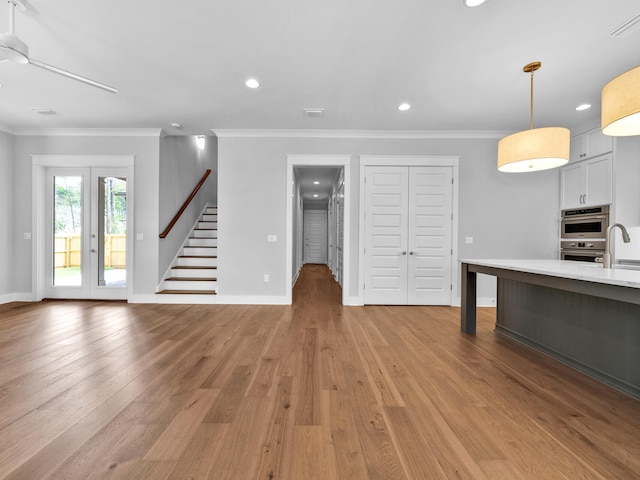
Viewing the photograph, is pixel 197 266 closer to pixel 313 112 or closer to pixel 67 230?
→ pixel 67 230

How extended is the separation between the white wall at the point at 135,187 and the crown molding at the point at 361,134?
131 centimetres

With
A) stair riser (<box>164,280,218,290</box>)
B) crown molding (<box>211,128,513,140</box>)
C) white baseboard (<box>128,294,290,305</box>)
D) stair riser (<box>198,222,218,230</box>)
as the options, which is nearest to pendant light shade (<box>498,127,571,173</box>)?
crown molding (<box>211,128,513,140</box>)

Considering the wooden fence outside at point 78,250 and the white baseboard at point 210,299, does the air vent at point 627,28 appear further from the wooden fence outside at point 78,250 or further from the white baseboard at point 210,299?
the wooden fence outside at point 78,250

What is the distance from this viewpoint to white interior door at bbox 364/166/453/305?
468 cm

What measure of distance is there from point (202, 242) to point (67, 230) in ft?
7.02

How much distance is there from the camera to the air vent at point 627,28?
2258 millimetres

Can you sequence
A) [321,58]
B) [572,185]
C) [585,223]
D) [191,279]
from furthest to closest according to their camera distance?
[191,279] → [572,185] → [585,223] → [321,58]

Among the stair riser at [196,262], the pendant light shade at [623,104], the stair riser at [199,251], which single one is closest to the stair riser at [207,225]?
the stair riser at [199,251]

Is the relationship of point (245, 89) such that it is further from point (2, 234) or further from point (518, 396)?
point (2, 234)

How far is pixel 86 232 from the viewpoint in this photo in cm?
482

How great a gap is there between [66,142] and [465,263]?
6297 millimetres

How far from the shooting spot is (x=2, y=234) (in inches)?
182

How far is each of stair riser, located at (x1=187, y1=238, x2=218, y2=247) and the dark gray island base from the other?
15.6ft

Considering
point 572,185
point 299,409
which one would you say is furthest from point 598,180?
point 299,409
